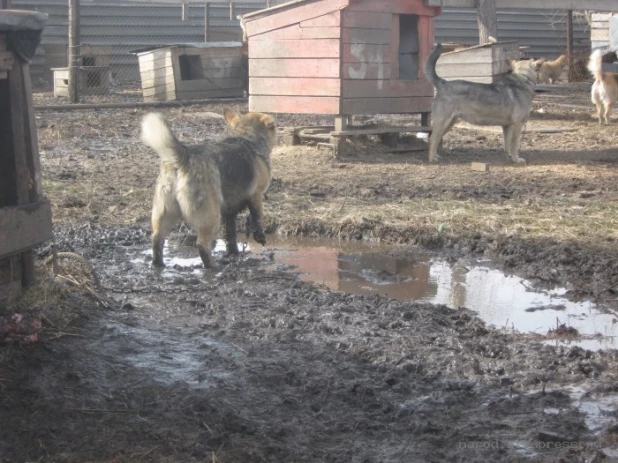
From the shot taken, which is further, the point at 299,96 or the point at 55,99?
the point at 55,99

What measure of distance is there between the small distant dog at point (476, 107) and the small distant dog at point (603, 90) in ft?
13.2

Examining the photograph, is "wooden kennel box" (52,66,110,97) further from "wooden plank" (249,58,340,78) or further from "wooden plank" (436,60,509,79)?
"wooden plank" (436,60,509,79)

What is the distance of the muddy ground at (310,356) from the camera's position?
351 cm

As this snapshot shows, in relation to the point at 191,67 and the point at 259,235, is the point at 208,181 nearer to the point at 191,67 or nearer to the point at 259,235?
the point at 259,235

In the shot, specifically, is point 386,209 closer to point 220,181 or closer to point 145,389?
point 220,181

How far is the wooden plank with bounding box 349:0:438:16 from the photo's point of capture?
11.7 m

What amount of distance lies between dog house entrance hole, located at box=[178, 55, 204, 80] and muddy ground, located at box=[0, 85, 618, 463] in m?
11.3

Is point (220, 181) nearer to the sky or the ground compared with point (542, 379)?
nearer to the sky

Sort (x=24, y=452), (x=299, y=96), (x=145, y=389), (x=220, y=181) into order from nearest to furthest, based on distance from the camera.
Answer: (x=24, y=452), (x=145, y=389), (x=220, y=181), (x=299, y=96)

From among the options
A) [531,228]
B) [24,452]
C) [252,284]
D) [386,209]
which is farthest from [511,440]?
Answer: [386,209]

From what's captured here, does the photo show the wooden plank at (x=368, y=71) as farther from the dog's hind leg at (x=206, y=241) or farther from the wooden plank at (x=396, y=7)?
the dog's hind leg at (x=206, y=241)

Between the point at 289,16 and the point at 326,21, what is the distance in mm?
650

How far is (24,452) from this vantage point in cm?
322

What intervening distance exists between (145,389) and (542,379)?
203cm
